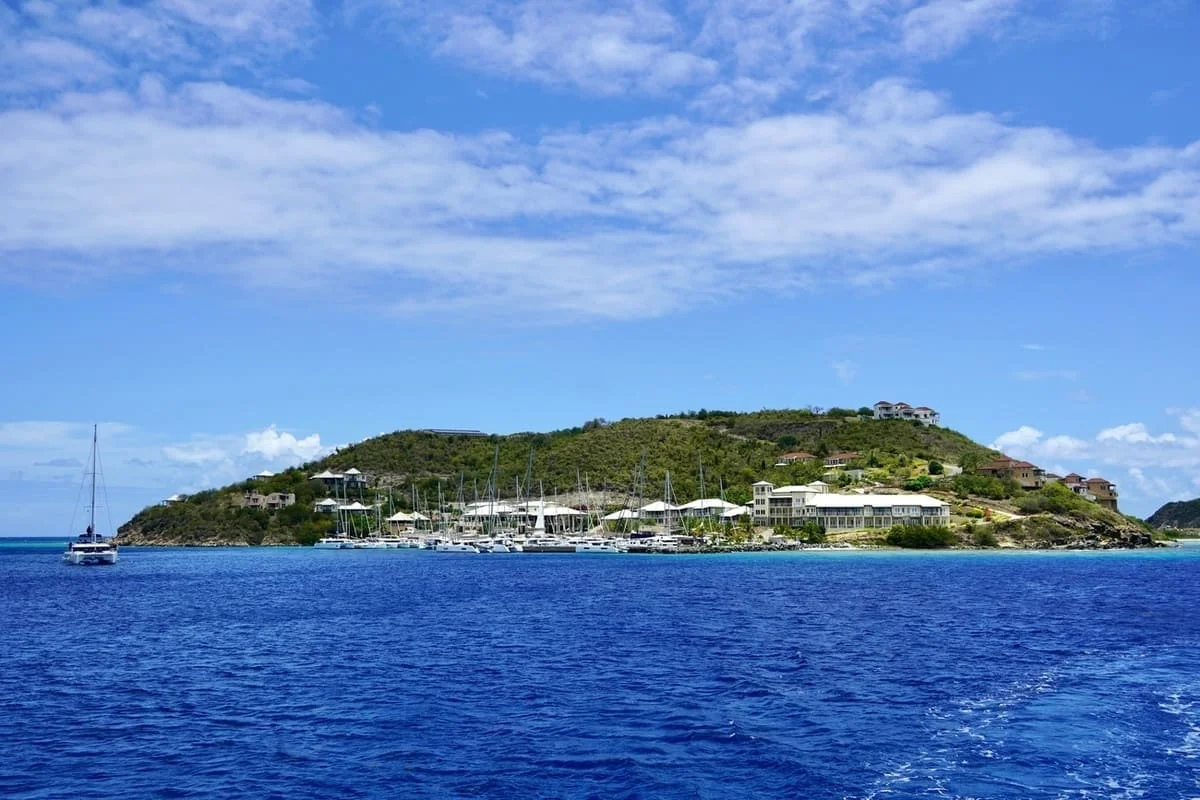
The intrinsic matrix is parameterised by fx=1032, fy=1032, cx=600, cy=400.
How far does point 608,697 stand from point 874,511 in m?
115

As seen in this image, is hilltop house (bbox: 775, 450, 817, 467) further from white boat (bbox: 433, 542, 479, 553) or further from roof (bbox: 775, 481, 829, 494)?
white boat (bbox: 433, 542, 479, 553)

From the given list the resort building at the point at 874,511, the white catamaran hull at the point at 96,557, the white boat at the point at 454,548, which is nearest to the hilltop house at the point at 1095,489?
the resort building at the point at 874,511

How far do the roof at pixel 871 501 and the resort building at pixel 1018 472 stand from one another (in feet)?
72.1

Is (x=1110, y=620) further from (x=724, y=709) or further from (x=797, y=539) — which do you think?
(x=797, y=539)

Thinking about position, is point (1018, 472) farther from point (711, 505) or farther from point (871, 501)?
point (711, 505)

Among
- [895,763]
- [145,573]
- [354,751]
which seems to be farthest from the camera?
[145,573]

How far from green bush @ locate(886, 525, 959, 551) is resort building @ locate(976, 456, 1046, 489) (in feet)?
105

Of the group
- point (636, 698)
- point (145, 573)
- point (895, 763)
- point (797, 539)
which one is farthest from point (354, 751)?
point (797, 539)

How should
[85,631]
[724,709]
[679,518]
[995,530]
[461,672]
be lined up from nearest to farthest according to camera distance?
[724,709], [461,672], [85,631], [995,530], [679,518]

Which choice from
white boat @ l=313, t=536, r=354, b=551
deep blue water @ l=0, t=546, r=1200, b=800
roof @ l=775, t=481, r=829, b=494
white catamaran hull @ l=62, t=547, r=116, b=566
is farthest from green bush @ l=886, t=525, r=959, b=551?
white catamaran hull @ l=62, t=547, r=116, b=566

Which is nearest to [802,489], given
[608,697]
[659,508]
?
[659,508]

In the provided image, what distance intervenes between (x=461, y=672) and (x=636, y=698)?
324 inches

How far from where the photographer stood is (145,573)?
104 m

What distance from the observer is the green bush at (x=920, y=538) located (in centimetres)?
13275
